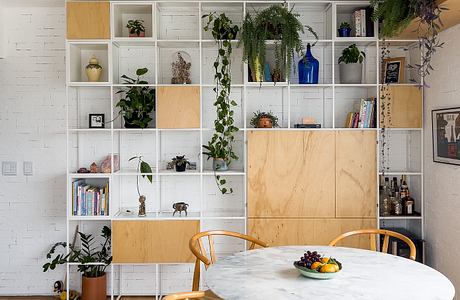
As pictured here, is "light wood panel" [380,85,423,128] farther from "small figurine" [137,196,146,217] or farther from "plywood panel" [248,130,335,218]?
"small figurine" [137,196,146,217]

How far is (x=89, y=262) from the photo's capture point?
4383mm

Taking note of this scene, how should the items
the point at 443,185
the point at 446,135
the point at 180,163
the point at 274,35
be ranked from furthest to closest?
the point at 180,163, the point at 274,35, the point at 443,185, the point at 446,135

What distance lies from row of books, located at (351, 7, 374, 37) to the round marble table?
6.96ft

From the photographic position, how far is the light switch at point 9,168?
4762 millimetres

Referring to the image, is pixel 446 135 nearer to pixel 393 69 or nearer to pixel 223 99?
pixel 393 69

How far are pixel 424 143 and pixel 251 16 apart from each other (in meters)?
1.89

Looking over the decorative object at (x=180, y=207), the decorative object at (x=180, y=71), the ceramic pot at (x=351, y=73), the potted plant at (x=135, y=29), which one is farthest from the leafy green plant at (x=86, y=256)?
the ceramic pot at (x=351, y=73)

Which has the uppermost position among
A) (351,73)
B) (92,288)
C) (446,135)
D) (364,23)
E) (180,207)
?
(364,23)

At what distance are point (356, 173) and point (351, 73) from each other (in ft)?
2.85

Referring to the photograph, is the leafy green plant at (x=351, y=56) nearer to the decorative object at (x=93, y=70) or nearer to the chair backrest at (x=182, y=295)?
the decorative object at (x=93, y=70)

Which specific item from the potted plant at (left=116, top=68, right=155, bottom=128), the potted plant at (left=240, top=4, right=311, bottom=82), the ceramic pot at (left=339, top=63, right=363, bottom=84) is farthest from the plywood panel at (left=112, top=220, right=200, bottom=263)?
the ceramic pot at (left=339, top=63, right=363, bottom=84)

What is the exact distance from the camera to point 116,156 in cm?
463

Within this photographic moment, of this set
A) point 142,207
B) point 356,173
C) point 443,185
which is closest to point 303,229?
point 356,173

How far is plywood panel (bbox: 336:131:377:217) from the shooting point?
434cm
